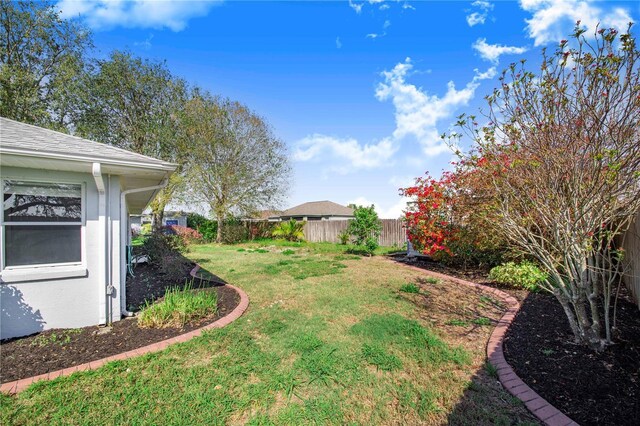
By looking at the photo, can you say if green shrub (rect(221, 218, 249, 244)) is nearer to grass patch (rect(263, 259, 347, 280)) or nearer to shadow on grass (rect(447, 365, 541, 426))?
grass patch (rect(263, 259, 347, 280))

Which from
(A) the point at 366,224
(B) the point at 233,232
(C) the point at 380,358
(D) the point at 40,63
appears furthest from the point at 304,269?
(D) the point at 40,63

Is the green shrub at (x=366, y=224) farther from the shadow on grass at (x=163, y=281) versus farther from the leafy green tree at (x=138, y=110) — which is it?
the leafy green tree at (x=138, y=110)

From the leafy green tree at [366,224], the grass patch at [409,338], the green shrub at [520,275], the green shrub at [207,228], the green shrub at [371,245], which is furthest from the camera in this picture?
the green shrub at [207,228]

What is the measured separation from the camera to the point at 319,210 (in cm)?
3819

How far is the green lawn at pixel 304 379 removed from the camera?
8.65 feet

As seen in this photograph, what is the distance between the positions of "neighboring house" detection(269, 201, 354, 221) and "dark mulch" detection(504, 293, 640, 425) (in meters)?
32.0

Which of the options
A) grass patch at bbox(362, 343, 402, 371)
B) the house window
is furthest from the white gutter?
grass patch at bbox(362, 343, 402, 371)

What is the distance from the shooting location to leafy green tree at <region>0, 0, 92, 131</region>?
16.2 m

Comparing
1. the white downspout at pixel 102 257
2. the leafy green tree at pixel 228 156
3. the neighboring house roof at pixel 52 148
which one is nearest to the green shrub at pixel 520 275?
the neighboring house roof at pixel 52 148

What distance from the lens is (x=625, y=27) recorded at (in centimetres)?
333

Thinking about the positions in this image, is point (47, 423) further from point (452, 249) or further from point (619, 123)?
point (452, 249)

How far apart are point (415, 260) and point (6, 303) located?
10906 millimetres

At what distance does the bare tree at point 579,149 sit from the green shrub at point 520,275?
2.49 metres

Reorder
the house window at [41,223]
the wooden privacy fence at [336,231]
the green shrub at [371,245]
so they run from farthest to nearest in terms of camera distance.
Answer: the wooden privacy fence at [336,231]
the green shrub at [371,245]
the house window at [41,223]
